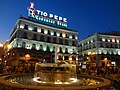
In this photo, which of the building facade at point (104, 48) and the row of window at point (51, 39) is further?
the building facade at point (104, 48)

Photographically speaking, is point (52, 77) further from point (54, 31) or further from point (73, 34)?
point (73, 34)

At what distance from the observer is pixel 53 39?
5053cm

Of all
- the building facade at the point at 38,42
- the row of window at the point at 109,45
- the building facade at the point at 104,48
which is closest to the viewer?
the building facade at the point at 38,42

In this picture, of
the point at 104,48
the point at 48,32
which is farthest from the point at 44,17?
the point at 104,48

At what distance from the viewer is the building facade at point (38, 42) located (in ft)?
139

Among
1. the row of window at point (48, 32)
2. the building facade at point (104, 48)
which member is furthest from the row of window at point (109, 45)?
the row of window at point (48, 32)

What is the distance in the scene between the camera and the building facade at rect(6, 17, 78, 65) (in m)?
42.3

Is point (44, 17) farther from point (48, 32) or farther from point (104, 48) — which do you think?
point (104, 48)

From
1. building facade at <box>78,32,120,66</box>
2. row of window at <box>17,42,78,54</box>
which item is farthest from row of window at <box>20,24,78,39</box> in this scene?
building facade at <box>78,32,120,66</box>

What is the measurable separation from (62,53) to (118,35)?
92.4 ft

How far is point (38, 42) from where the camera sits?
1825 inches

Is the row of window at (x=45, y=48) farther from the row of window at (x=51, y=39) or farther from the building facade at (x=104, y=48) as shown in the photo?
the building facade at (x=104, y=48)

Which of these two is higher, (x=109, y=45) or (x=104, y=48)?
(x=109, y=45)

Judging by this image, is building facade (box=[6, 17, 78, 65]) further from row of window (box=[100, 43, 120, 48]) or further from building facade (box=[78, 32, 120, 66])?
row of window (box=[100, 43, 120, 48])
